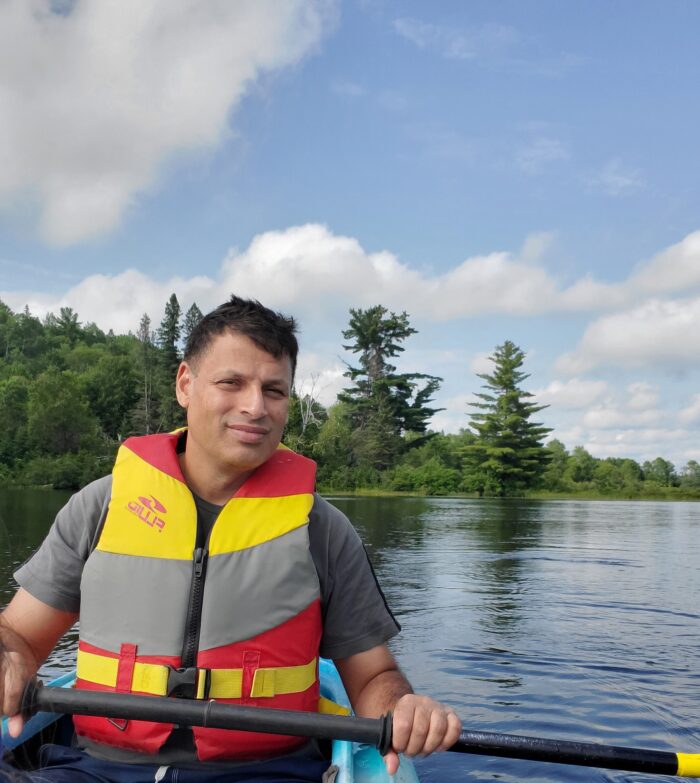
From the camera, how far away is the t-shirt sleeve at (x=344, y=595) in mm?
2152

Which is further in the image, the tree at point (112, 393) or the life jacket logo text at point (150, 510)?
the tree at point (112, 393)

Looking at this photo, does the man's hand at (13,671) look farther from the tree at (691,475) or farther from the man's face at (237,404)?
the tree at (691,475)

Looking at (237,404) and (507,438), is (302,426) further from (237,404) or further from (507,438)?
(237,404)

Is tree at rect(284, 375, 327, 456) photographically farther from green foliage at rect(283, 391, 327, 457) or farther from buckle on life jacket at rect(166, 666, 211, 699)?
buckle on life jacket at rect(166, 666, 211, 699)

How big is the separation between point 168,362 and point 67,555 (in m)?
47.8

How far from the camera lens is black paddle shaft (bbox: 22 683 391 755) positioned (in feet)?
5.90

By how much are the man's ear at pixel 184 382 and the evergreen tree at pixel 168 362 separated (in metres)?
43.5

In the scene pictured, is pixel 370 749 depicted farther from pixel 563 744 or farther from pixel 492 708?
pixel 492 708

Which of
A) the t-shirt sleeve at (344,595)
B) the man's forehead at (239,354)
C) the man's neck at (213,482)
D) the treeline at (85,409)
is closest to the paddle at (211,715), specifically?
the t-shirt sleeve at (344,595)

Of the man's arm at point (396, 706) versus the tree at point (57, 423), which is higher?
the tree at point (57, 423)

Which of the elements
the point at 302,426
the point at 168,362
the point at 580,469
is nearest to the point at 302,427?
the point at 302,426

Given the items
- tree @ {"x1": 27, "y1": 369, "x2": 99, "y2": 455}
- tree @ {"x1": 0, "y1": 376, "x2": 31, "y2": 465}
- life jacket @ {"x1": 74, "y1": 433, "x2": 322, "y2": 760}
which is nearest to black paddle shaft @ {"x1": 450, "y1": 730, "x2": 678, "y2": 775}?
life jacket @ {"x1": 74, "y1": 433, "x2": 322, "y2": 760}

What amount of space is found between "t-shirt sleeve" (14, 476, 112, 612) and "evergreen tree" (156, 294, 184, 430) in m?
43.6

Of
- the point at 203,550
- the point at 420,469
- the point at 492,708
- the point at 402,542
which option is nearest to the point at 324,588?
the point at 203,550
